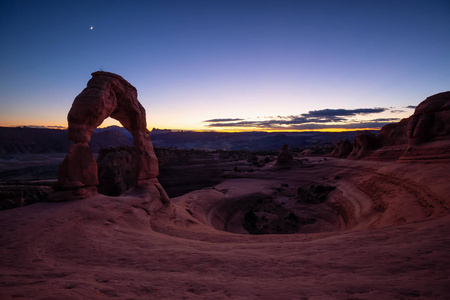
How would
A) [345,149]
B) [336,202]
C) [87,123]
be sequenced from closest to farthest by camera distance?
[87,123] < [336,202] < [345,149]

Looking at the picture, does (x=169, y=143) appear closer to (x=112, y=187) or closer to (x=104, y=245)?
(x=112, y=187)

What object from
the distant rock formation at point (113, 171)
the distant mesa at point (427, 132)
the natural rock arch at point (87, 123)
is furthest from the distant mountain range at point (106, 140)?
the distant mesa at point (427, 132)

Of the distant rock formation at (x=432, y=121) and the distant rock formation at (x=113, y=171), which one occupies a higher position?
the distant rock formation at (x=432, y=121)

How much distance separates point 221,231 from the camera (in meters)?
9.38

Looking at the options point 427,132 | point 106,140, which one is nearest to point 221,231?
point 427,132

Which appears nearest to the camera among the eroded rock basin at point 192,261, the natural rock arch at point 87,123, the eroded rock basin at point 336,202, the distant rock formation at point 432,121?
the eroded rock basin at point 192,261

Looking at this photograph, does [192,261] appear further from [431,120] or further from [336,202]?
[431,120]

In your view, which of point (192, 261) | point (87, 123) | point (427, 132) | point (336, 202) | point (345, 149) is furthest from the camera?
point (345, 149)

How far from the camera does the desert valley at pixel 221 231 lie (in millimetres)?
2648

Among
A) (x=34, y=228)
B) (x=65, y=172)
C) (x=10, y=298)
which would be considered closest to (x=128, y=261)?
(x=10, y=298)

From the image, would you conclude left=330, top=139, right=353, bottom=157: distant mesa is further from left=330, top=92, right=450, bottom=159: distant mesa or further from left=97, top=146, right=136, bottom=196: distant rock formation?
left=97, top=146, right=136, bottom=196: distant rock formation

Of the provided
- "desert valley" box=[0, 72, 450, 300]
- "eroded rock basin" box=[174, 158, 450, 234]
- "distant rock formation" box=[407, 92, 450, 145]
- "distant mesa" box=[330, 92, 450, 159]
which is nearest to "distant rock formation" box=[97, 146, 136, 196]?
"desert valley" box=[0, 72, 450, 300]

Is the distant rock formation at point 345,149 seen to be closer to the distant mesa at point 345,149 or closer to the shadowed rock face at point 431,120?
the distant mesa at point 345,149

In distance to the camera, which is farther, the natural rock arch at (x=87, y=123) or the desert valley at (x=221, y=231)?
the natural rock arch at (x=87, y=123)
